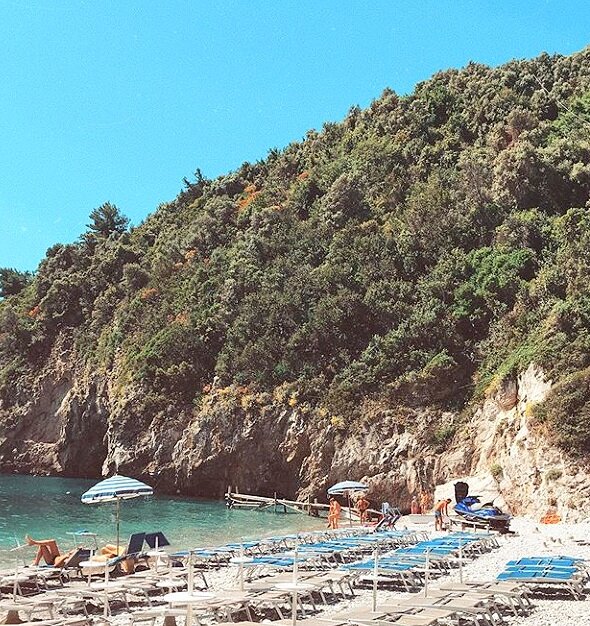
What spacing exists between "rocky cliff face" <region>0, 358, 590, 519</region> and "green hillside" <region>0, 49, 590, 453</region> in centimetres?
94

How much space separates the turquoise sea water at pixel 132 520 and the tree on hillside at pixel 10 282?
40350 mm

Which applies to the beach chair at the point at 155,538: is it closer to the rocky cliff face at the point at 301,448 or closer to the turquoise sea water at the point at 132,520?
the turquoise sea water at the point at 132,520

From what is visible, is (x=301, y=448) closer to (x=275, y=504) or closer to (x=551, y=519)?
(x=275, y=504)

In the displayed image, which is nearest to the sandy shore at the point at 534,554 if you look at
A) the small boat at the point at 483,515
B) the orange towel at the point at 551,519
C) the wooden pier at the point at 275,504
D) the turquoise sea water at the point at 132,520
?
the orange towel at the point at 551,519

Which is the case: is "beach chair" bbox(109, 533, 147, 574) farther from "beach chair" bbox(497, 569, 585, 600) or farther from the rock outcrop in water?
the rock outcrop in water

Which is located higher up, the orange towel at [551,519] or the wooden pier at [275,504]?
the orange towel at [551,519]

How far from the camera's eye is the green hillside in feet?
124

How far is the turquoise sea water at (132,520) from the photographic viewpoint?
89.2 feet

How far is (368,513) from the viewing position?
113 feet

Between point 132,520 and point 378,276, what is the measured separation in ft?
72.9

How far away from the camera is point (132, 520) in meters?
34.8

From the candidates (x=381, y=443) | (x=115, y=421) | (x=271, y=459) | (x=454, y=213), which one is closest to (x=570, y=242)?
(x=454, y=213)

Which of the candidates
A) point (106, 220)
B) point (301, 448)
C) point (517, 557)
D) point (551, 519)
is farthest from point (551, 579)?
point (106, 220)

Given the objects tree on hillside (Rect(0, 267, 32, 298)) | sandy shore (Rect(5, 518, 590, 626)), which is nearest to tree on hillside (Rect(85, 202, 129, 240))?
tree on hillside (Rect(0, 267, 32, 298))
